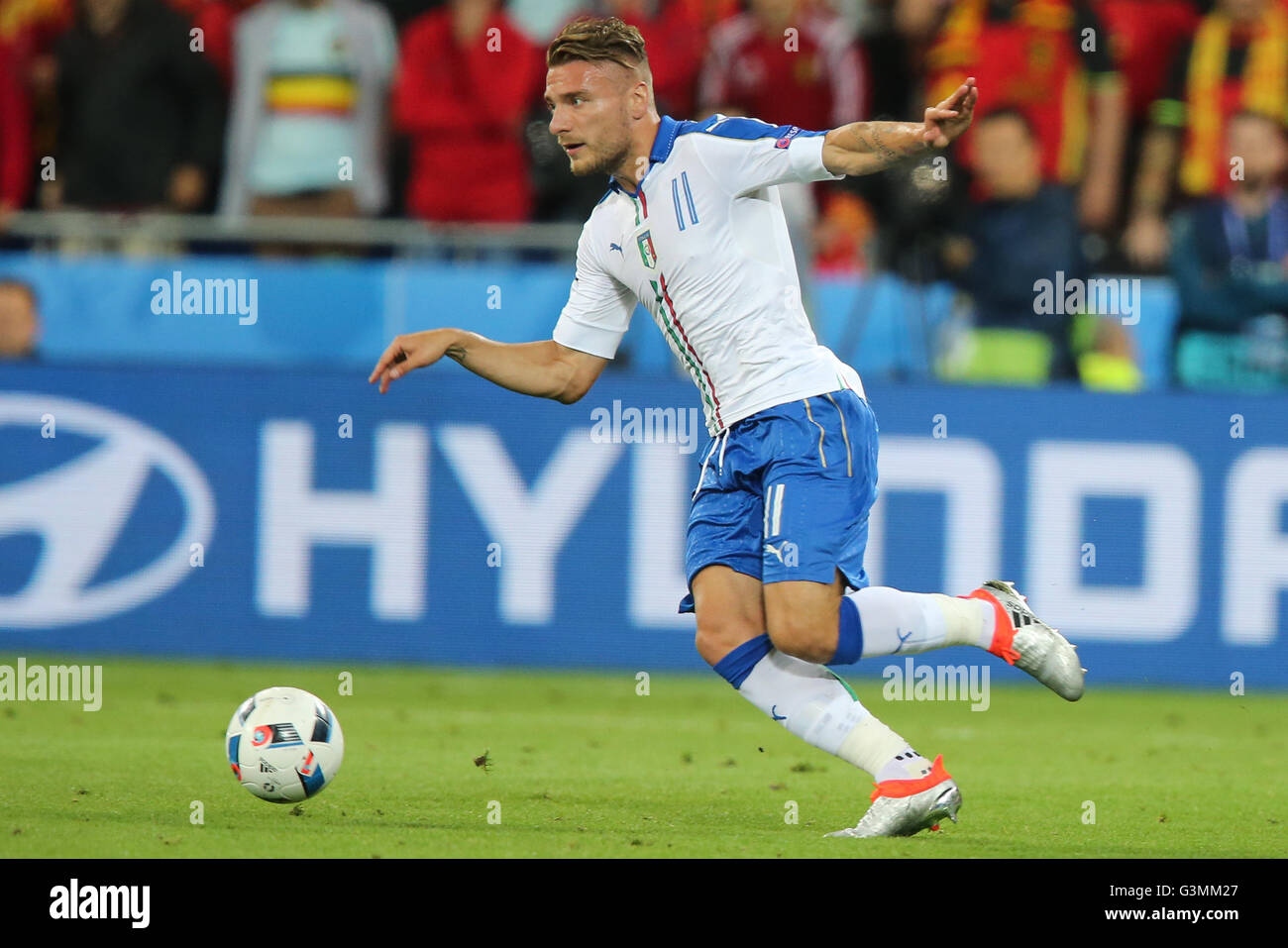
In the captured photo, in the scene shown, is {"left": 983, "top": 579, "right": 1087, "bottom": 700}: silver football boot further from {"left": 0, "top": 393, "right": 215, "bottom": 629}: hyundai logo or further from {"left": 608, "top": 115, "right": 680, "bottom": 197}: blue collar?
{"left": 0, "top": 393, "right": 215, "bottom": 629}: hyundai logo

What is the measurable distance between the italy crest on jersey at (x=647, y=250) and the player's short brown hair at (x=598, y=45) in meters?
0.55

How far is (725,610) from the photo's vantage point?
6090 mm

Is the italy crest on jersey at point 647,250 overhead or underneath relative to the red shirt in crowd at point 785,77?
underneath

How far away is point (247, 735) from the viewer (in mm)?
6215

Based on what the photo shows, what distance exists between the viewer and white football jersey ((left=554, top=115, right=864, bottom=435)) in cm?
611

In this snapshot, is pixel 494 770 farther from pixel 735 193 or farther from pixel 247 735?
pixel 735 193

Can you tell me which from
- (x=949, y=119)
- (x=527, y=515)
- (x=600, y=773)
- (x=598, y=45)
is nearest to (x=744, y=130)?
(x=598, y=45)

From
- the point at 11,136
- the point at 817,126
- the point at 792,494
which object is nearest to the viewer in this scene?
the point at 792,494

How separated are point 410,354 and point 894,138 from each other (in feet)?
5.70

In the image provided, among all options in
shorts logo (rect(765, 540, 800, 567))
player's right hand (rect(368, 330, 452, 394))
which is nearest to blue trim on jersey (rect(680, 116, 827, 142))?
player's right hand (rect(368, 330, 452, 394))

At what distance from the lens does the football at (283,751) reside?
20.3 feet

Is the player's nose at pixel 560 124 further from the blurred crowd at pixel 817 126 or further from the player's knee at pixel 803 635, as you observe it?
the blurred crowd at pixel 817 126

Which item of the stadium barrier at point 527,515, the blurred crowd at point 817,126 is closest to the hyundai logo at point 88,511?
the stadium barrier at point 527,515

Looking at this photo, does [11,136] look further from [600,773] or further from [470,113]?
[600,773]
